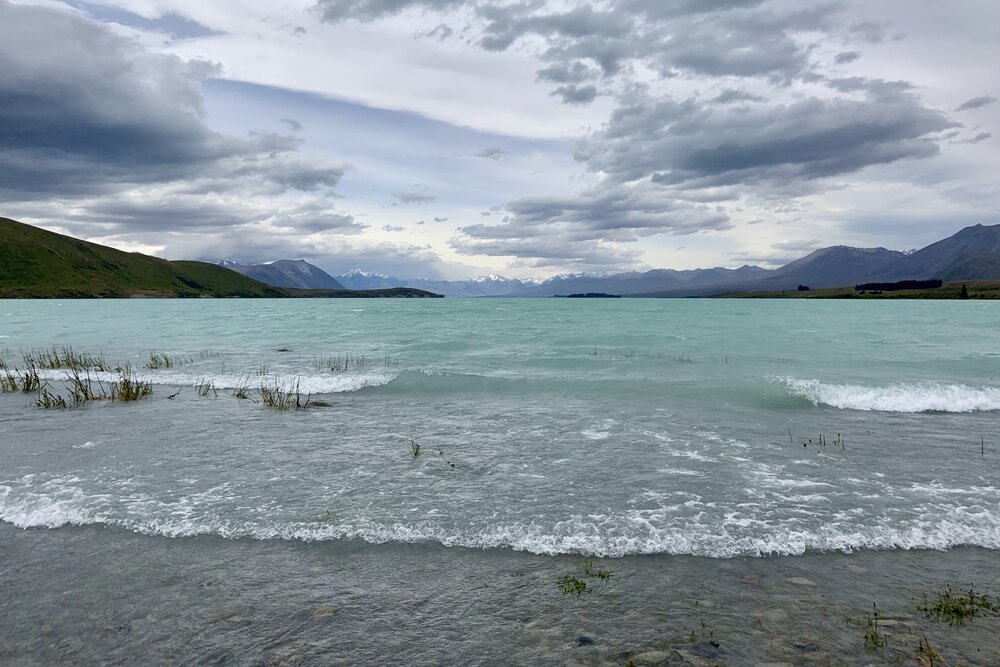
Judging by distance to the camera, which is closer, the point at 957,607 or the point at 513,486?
the point at 957,607

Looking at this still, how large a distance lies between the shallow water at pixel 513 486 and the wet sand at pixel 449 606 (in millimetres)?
79

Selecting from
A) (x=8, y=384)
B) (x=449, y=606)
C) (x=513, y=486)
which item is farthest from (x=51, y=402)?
(x=449, y=606)

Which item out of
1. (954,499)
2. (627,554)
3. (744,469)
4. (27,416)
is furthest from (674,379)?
(27,416)

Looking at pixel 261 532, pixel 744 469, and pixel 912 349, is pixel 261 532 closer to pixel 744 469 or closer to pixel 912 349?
pixel 744 469

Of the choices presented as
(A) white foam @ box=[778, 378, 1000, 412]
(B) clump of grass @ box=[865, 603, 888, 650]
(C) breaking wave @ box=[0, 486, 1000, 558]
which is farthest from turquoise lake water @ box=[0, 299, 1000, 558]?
(B) clump of grass @ box=[865, 603, 888, 650]

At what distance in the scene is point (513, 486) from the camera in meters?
14.7

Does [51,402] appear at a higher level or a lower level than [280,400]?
higher

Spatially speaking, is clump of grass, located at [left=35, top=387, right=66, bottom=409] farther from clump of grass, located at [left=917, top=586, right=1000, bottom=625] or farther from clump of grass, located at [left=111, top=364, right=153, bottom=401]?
clump of grass, located at [left=917, top=586, right=1000, bottom=625]

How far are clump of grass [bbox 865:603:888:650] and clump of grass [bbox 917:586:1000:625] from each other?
36.0 inches

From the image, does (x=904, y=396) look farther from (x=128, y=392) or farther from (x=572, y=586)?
(x=128, y=392)

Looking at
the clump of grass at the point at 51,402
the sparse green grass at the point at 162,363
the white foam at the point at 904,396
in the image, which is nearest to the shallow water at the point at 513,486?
the white foam at the point at 904,396

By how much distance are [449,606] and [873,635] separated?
6448mm

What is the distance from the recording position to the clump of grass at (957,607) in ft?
27.5

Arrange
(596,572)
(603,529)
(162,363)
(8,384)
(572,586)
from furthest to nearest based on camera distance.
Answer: (162,363), (8,384), (603,529), (596,572), (572,586)
